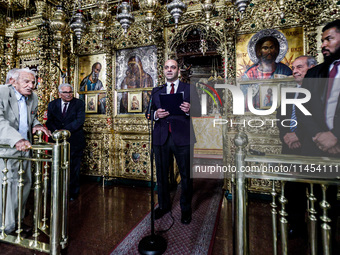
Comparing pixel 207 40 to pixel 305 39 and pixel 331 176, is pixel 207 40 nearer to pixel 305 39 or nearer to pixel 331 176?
pixel 305 39

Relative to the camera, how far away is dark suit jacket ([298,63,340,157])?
1.68 meters

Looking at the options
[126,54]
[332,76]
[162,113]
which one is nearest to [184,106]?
[162,113]

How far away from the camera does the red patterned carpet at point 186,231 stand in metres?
1.95

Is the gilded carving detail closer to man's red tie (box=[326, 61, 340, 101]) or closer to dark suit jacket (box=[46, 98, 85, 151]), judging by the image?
dark suit jacket (box=[46, 98, 85, 151])

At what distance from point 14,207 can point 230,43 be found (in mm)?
4129

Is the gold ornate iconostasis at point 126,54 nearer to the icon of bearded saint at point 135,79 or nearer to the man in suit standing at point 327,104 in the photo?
the icon of bearded saint at point 135,79

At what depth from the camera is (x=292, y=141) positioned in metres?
2.15

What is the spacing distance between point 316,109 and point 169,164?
1784mm

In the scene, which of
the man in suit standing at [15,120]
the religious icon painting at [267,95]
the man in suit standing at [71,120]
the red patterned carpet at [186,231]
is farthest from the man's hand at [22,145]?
the religious icon painting at [267,95]

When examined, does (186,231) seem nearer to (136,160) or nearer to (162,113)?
(162,113)

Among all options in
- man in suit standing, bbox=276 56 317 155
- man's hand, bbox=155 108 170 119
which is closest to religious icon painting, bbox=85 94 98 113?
man's hand, bbox=155 108 170 119

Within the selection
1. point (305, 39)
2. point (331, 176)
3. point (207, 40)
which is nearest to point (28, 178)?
point (331, 176)

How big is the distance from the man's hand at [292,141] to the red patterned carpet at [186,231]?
1379 mm

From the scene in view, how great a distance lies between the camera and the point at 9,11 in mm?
4633
